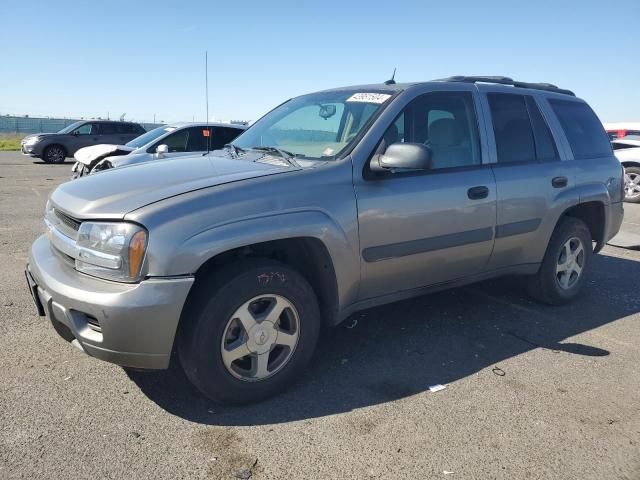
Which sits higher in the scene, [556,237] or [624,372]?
[556,237]

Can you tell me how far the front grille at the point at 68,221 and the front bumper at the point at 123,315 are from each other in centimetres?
29

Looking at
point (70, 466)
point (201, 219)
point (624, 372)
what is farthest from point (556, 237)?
point (70, 466)

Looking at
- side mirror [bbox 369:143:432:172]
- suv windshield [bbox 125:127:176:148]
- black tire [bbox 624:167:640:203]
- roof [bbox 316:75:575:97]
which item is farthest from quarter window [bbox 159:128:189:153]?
black tire [bbox 624:167:640:203]

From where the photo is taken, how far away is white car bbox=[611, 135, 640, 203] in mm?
11795

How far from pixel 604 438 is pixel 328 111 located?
2727mm

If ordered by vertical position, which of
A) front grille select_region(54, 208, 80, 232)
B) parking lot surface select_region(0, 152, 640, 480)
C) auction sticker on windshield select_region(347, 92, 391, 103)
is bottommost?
parking lot surface select_region(0, 152, 640, 480)

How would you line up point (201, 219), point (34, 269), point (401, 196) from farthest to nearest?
point (401, 196) → point (34, 269) → point (201, 219)

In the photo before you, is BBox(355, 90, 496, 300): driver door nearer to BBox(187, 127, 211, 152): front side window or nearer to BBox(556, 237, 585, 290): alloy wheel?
BBox(556, 237, 585, 290): alloy wheel

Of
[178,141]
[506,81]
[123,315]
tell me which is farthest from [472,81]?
[178,141]

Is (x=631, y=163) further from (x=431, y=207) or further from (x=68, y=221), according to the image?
(x=68, y=221)

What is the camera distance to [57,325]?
279 centimetres

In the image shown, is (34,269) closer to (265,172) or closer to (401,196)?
(265,172)

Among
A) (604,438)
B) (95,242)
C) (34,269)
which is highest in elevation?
(95,242)

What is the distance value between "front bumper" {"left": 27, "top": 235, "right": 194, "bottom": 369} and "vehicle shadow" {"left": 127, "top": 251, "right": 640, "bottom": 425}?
0.50 m
